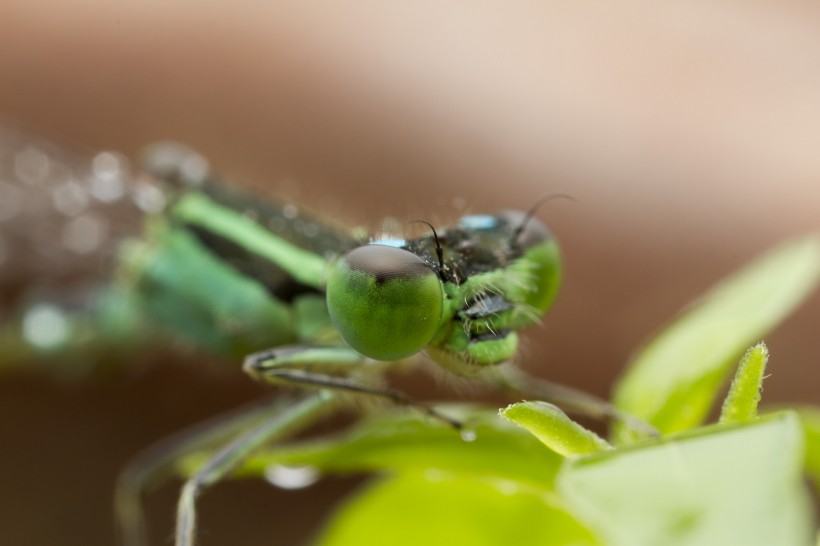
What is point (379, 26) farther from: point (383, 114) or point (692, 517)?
point (692, 517)

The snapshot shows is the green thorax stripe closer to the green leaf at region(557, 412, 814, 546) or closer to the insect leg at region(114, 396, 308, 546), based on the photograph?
the insect leg at region(114, 396, 308, 546)

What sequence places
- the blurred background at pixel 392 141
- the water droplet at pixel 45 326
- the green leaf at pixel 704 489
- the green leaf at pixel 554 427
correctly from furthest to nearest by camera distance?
the blurred background at pixel 392 141 < the water droplet at pixel 45 326 < the green leaf at pixel 554 427 < the green leaf at pixel 704 489

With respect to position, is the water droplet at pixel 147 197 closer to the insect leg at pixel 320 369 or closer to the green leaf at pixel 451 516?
the insect leg at pixel 320 369

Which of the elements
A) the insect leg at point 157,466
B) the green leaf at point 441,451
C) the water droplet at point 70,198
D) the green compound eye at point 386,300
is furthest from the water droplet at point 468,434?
the water droplet at point 70,198

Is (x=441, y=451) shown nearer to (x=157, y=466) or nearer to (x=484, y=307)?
A: (x=484, y=307)

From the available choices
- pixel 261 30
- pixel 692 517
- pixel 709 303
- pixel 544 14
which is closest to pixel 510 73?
pixel 544 14

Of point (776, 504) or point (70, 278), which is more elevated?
point (70, 278)

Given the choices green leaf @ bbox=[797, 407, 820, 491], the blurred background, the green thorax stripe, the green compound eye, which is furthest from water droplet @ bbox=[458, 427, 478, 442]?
the blurred background

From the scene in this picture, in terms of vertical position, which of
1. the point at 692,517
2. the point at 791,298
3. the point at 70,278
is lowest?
the point at 692,517

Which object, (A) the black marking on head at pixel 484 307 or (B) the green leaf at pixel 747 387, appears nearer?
(B) the green leaf at pixel 747 387
